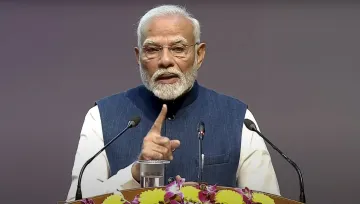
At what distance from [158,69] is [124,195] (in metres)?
1.17

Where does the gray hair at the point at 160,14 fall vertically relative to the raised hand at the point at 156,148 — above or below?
above


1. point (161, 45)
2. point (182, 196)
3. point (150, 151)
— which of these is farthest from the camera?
point (161, 45)

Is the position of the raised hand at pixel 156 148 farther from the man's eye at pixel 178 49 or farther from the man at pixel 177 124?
the man's eye at pixel 178 49

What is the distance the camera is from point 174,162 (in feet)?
7.96

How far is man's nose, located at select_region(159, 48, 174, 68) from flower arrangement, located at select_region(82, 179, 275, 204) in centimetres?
117

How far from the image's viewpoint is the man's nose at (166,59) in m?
2.37

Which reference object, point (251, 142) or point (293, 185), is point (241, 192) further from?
point (293, 185)

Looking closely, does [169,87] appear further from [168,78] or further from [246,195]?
[246,195]

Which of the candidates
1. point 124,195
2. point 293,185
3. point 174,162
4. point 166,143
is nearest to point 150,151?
point 166,143

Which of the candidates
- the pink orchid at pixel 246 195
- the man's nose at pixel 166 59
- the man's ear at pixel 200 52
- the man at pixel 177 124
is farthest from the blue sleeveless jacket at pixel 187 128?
the pink orchid at pixel 246 195

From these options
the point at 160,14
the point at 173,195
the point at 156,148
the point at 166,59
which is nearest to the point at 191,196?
the point at 173,195

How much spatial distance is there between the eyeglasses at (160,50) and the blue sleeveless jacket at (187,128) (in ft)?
0.78

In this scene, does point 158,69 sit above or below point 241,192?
above
